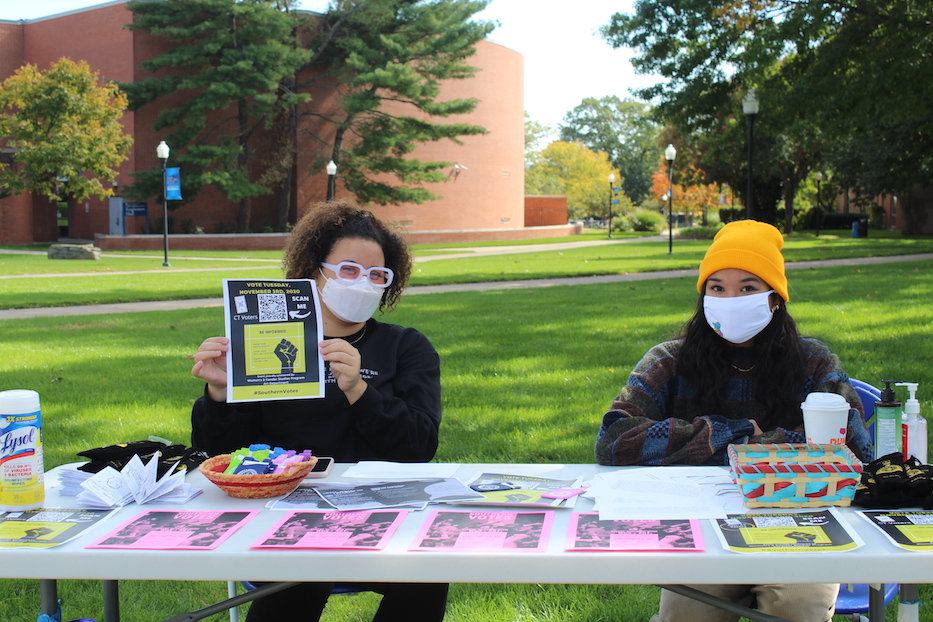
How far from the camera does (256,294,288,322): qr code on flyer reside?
235cm

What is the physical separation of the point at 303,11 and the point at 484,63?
11463 millimetres

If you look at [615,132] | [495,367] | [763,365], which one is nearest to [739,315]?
[763,365]

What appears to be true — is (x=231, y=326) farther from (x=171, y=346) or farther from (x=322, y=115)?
(x=322, y=115)

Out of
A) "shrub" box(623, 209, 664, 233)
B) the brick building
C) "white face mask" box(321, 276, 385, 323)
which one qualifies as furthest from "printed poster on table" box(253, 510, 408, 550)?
"shrub" box(623, 209, 664, 233)

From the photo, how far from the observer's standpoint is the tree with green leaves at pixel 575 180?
83312 millimetres

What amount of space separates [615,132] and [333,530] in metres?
132

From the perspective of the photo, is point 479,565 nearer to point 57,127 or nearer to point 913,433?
point 913,433

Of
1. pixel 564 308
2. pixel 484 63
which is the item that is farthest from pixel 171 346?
pixel 484 63

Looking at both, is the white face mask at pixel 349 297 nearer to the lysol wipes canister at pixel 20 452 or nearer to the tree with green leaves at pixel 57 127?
the lysol wipes canister at pixel 20 452

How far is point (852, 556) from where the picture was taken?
170cm

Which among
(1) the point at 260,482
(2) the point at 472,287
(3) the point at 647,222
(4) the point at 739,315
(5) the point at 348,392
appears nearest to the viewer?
(1) the point at 260,482

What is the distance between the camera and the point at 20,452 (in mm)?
2102

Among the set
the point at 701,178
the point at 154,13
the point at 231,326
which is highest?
the point at 154,13

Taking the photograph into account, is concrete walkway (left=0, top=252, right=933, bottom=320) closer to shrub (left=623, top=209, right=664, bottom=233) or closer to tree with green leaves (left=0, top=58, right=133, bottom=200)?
tree with green leaves (left=0, top=58, right=133, bottom=200)
